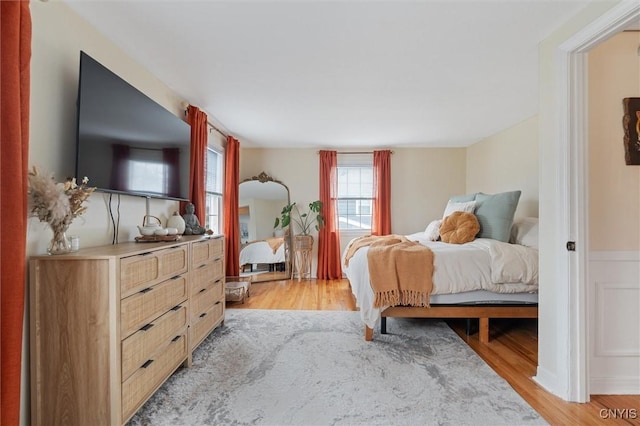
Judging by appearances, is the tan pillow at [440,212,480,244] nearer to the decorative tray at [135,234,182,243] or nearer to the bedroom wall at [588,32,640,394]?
the bedroom wall at [588,32,640,394]

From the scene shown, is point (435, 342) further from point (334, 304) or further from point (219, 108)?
point (219, 108)

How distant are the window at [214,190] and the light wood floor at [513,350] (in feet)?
3.75

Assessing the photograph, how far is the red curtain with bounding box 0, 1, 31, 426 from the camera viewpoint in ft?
3.83

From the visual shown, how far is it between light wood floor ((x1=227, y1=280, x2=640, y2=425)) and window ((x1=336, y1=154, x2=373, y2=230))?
4.00ft

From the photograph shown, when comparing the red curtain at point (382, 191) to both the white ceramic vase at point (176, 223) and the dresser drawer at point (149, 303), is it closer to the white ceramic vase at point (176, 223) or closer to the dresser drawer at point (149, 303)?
the white ceramic vase at point (176, 223)

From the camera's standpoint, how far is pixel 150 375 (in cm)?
166

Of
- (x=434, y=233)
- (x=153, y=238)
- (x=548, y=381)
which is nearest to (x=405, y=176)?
Answer: (x=434, y=233)

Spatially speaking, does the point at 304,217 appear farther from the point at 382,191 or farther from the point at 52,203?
the point at 52,203

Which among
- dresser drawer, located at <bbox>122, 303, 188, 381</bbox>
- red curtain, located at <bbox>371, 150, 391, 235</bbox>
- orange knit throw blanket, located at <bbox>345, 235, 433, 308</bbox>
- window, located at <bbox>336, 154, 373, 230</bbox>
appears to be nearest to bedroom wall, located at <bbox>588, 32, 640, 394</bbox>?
orange knit throw blanket, located at <bbox>345, 235, 433, 308</bbox>

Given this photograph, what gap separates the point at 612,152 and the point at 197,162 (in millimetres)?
3351

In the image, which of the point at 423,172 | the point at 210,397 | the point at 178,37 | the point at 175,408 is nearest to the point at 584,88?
the point at 178,37

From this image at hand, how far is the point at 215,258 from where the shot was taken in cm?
268

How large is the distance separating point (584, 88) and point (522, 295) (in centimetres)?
167

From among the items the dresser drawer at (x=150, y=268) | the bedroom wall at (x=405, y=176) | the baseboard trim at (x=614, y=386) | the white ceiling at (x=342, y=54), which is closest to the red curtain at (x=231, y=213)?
the white ceiling at (x=342, y=54)
